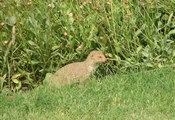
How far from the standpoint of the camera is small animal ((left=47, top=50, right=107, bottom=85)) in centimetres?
619

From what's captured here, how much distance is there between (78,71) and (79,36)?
71 centimetres

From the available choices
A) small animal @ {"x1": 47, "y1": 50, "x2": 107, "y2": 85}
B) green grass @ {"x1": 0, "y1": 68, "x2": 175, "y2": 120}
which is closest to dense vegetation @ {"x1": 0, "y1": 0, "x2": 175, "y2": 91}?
small animal @ {"x1": 47, "y1": 50, "x2": 107, "y2": 85}

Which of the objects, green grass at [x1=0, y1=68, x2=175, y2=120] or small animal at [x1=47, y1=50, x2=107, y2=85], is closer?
green grass at [x1=0, y1=68, x2=175, y2=120]

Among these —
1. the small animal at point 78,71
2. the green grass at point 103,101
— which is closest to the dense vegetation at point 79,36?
the small animal at point 78,71

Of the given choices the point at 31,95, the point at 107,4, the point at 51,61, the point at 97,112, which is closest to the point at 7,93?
the point at 31,95

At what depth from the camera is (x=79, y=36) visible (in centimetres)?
684

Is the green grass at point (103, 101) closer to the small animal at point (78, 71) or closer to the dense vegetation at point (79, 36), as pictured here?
the small animal at point (78, 71)

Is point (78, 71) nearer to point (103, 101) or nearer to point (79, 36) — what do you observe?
point (79, 36)

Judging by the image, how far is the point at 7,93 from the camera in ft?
19.9

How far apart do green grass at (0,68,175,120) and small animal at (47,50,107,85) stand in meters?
0.19

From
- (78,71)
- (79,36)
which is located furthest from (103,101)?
(79,36)

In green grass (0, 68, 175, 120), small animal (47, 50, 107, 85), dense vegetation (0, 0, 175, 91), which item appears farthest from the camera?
dense vegetation (0, 0, 175, 91)

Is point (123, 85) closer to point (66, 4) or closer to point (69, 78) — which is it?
point (69, 78)

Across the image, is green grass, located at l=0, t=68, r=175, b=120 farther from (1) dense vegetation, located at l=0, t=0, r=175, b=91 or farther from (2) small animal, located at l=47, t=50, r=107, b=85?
(1) dense vegetation, located at l=0, t=0, r=175, b=91
